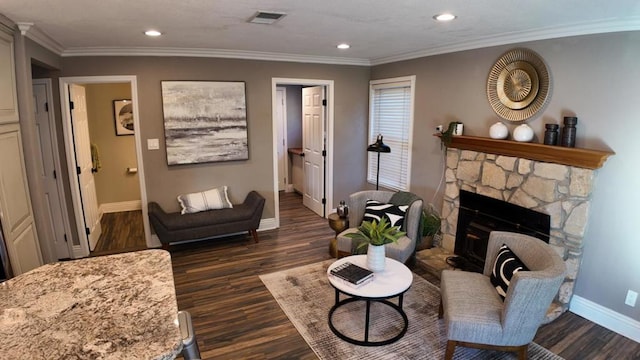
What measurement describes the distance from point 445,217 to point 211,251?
2909 millimetres

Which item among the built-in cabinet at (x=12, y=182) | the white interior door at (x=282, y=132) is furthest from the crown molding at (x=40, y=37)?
the white interior door at (x=282, y=132)

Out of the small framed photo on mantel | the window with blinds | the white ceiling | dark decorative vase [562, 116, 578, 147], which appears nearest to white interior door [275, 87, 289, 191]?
the window with blinds

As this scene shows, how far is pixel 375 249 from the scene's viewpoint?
292cm

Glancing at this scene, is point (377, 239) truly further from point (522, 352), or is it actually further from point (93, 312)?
point (93, 312)

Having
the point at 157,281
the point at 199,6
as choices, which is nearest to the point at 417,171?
the point at 199,6

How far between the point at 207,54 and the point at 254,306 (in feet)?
10.1

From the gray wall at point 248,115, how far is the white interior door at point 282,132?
187cm

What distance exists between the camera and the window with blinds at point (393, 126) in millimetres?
4855

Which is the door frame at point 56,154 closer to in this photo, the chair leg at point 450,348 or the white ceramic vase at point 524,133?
the chair leg at point 450,348

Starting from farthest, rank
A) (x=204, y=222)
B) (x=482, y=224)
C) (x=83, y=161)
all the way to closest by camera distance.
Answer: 1. (x=83, y=161)
2. (x=204, y=222)
3. (x=482, y=224)

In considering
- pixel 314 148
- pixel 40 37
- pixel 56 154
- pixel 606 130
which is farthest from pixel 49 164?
pixel 606 130

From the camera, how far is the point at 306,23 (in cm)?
295

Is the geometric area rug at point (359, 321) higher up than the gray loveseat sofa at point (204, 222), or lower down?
lower down

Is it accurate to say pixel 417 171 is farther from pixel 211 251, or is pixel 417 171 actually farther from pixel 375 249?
pixel 211 251
